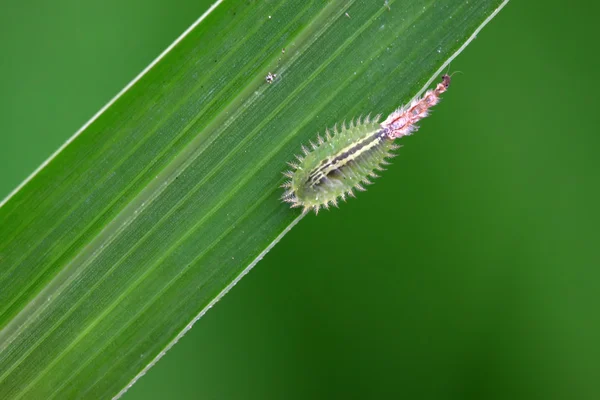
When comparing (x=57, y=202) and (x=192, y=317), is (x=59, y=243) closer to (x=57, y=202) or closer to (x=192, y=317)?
(x=57, y=202)

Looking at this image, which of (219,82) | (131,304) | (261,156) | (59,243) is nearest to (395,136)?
(261,156)

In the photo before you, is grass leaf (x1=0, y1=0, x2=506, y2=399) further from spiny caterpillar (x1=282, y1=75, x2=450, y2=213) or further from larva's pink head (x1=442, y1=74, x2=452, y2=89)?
larva's pink head (x1=442, y1=74, x2=452, y2=89)

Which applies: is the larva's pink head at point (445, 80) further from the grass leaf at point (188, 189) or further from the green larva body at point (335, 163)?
the green larva body at point (335, 163)

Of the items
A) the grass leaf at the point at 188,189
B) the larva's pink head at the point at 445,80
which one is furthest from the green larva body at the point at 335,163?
the larva's pink head at the point at 445,80

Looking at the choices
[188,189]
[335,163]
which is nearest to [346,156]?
[335,163]

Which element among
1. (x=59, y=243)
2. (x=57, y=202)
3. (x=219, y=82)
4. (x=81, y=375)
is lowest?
(x=81, y=375)

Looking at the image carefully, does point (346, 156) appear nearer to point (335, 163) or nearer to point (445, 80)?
point (335, 163)
